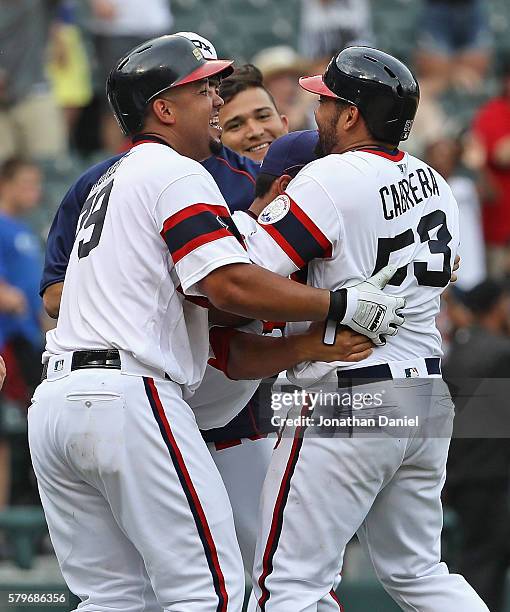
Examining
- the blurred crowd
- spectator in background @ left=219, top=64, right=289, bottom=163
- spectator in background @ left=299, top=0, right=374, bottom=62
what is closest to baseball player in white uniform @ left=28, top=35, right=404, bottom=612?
spectator in background @ left=219, top=64, right=289, bottom=163

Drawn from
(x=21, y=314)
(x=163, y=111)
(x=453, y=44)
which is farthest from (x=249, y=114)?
(x=453, y=44)

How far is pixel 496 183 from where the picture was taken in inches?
414

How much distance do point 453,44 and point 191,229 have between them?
8512mm

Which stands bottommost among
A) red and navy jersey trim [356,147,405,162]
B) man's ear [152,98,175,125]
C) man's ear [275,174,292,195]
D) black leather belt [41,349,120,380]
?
black leather belt [41,349,120,380]

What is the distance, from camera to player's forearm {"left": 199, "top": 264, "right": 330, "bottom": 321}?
410cm

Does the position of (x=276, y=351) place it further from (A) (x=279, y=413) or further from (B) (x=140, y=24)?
(B) (x=140, y=24)

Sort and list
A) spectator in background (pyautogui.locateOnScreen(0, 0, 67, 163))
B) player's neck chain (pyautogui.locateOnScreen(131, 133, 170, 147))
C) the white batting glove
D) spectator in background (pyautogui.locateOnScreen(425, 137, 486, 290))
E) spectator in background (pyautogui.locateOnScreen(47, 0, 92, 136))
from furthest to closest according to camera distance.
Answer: spectator in background (pyautogui.locateOnScreen(47, 0, 92, 136)) → spectator in background (pyautogui.locateOnScreen(0, 0, 67, 163)) → spectator in background (pyautogui.locateOnScreen(425, 137, 486, 290)) → player's neck chain (pyautogui.locateOnScreen(131, 133, 170, 147)) → the white batting glove

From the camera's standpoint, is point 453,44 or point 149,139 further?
point 453,44

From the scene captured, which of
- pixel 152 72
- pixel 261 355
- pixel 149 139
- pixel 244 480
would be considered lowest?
pixel 244 480

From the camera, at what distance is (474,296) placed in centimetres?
803

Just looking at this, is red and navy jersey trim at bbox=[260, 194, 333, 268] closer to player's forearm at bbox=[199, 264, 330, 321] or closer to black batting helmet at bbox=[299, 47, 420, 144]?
player's forearm at bbox=[199, 264, 330, 321]

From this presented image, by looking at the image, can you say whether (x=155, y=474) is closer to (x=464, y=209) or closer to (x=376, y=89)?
(x=376, y=89)

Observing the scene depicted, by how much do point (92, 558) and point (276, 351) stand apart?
0.93m

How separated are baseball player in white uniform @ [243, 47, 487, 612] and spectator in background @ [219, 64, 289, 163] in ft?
3.30
